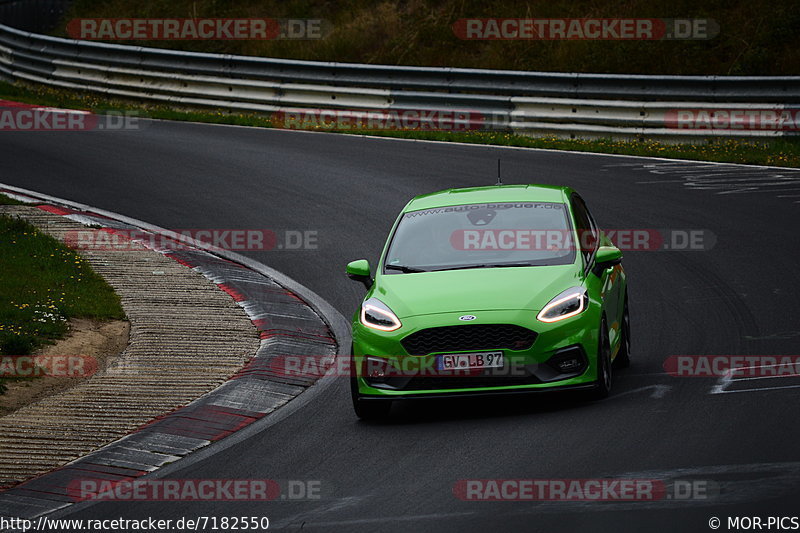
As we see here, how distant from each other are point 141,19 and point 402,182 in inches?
655

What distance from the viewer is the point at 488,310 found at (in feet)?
29.9

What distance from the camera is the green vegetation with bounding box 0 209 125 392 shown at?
1159 cm

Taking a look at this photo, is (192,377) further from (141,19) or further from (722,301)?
(141,19)

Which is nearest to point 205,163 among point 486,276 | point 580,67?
point 580,67

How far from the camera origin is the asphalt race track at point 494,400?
7121 mm

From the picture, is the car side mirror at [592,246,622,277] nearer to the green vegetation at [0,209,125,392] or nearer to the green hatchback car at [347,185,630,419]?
the green hatchback car at [347,185,630,419]

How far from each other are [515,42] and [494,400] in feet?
62.6

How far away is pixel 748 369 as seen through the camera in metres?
9.85

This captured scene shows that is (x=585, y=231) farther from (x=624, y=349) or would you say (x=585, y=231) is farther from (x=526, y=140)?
(x=526, y=140)
